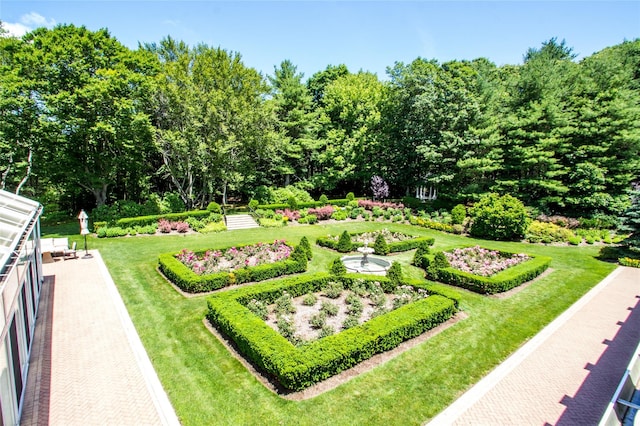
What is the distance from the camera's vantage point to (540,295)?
42.8 ft

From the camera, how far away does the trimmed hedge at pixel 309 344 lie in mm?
7266

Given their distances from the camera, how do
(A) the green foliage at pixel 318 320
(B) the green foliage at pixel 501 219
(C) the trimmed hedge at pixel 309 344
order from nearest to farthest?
(C) the trimmed hedge at pixel 309 344 → (A) the green foliage at pixel 318 320 → (B) the green foliage at pixel 501 219

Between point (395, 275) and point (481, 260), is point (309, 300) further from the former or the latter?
point (481, 260)

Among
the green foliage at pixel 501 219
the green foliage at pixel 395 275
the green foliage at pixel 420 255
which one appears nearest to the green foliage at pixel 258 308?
the green foliage at pixel 395 275

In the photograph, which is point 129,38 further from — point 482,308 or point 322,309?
point 482,308

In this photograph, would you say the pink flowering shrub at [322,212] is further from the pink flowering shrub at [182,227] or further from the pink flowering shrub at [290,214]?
the pink flowering shrub at [182,227]

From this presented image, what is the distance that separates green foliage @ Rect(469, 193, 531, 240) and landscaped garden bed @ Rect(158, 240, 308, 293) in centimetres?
1322

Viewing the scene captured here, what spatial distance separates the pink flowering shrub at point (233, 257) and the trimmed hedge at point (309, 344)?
3675 millimetres

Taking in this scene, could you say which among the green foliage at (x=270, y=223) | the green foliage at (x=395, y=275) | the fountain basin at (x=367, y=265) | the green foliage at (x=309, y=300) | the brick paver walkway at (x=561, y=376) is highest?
the green foliage at (x=270, y=223)

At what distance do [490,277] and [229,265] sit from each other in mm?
10813

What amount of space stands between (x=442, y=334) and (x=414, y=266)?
6.43 metres

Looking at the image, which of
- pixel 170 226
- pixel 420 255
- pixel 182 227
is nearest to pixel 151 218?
pixel 170 226

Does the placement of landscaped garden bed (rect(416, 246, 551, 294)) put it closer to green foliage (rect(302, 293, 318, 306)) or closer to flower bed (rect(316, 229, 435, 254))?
flower bed (rect(316, 229, 435, 254))

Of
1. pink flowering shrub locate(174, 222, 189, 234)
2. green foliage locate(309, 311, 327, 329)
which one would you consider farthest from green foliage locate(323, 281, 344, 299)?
pink flowering shrub locate(174, 222, 189, 234)
